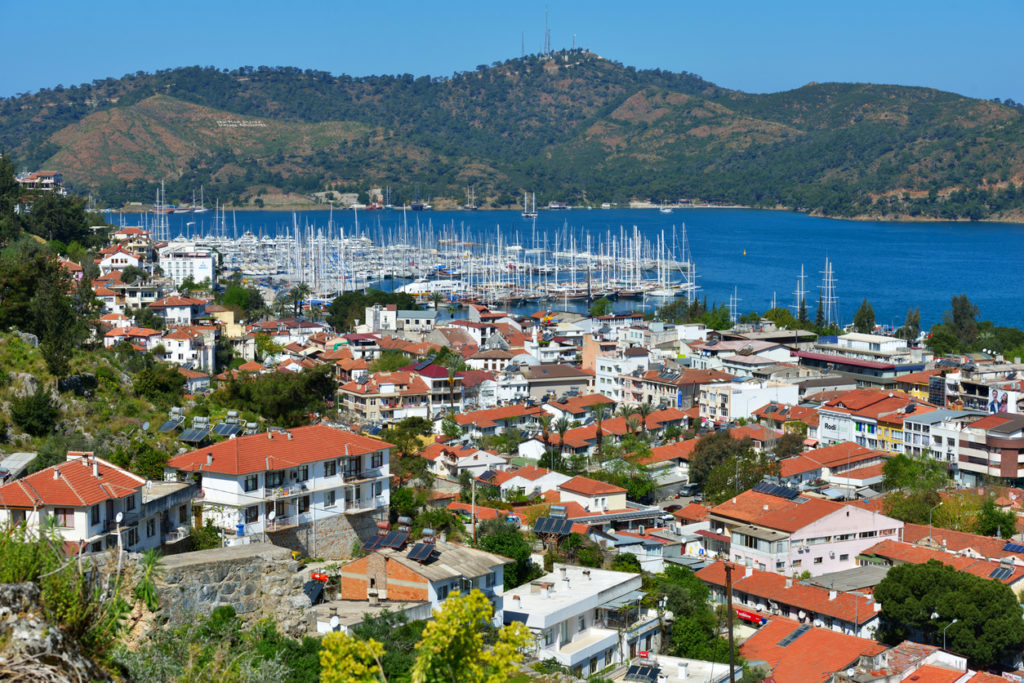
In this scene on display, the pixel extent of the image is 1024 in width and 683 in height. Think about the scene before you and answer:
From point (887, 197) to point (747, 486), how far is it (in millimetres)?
103687

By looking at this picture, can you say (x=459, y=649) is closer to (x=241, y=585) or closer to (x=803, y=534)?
(x=241, y=585)

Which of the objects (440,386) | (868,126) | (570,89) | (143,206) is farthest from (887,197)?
(440,386)

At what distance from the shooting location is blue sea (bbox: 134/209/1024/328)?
5478 centimetres

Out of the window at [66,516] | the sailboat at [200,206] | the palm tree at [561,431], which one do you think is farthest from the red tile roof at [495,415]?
the sailboat at [200,206]

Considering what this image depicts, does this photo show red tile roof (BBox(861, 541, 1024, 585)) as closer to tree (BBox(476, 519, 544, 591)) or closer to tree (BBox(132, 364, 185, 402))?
tree (BBox(476, 519, 544, 591))

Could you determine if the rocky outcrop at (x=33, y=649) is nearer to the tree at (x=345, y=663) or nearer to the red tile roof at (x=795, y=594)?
the tree at (x=345, y=663)

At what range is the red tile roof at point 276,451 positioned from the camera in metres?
9.04

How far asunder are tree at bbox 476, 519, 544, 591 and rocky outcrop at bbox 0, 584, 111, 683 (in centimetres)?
665

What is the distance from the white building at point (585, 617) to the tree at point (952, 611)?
3836 millimetres

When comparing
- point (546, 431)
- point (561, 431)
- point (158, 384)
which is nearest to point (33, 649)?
point (158, 384)

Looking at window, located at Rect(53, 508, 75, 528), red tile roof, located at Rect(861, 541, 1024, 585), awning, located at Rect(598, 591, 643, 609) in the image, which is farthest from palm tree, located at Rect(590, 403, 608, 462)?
window, located at Rect(53, 508, 75, 528)

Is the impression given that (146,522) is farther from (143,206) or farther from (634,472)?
(143,206)

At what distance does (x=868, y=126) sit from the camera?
5768 inches

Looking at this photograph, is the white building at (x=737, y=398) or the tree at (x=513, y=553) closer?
the tree at (x=513, y=553)
